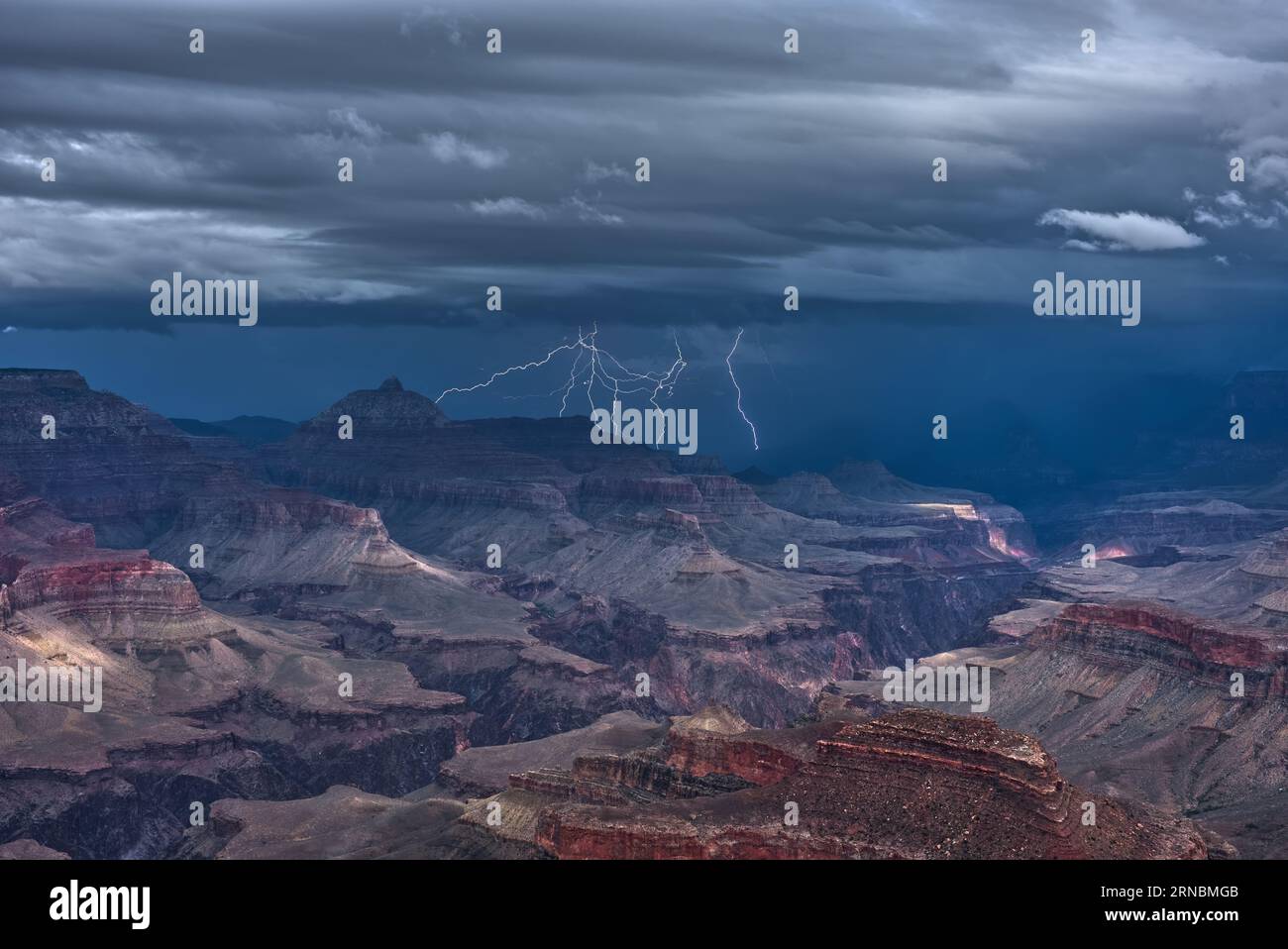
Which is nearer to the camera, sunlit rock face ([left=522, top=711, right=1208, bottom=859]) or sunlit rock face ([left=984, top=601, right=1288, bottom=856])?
sunlit rock face ([left=522, top=711, right=1208, bottom=859])

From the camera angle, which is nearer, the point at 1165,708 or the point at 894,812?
the point at 894,812

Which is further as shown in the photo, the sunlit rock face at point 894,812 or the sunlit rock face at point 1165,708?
the sunlit rock face at point 1165,708

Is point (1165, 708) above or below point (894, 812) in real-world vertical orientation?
below

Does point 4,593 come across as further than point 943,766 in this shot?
Yes

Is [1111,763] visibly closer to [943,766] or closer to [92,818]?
[943,766]
